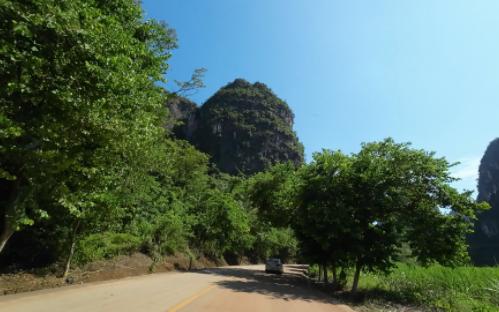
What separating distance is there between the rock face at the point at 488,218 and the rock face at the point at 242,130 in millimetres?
57932

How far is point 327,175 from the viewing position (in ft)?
63.4

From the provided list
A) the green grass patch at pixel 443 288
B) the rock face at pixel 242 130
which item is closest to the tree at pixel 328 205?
the green grass patch at pixel 443 288

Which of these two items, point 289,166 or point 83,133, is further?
point 289,166

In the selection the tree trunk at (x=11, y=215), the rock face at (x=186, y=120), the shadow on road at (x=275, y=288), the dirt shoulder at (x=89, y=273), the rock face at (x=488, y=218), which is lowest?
the dirt shoulder at (x=89, y=273)

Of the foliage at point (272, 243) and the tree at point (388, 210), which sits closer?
the tree at point (388, 210)

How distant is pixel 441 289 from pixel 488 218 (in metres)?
119

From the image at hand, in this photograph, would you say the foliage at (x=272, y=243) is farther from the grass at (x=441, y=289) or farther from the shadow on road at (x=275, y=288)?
the grass at (x=441, y=289)

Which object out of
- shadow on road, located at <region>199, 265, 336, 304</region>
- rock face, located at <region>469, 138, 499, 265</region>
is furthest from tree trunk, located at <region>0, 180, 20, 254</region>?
rock face, located at <region>469, 138, 499, 265</region>

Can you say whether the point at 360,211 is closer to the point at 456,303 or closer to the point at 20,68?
the point at 456,303

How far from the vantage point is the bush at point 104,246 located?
61.0 feet

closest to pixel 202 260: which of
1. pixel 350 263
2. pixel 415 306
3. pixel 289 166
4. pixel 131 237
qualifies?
pixel 289 166

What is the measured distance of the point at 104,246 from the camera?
68.0ft

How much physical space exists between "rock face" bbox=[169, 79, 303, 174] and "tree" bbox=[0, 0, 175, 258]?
98098mm

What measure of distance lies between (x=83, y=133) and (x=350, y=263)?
14.1 m
